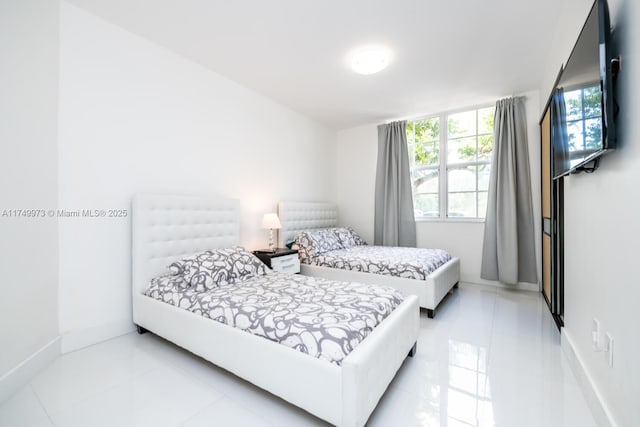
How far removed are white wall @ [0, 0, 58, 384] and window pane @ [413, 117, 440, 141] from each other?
438 centimetres

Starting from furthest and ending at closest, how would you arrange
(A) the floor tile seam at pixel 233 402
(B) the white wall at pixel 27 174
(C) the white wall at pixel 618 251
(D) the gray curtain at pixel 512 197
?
1. (D) the gray curtain at pixel 512 197
2. (B) the white wall at pixel 27 174
3. (A) the floor tile seam at pixel 233 402
4. (C) the white wall at pixel 618 251

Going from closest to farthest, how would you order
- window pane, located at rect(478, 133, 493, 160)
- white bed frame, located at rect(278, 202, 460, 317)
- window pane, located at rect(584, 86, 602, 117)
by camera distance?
window pane, located at rect(584, 86, 602, 117), white bed frame, located at rect(278, 202, 460, 317), window pane, located at rect(478, 133, 493, 160)

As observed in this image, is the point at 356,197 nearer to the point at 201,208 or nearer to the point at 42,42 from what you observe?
the point at 201,208

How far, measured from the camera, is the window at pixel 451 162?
13.4ft

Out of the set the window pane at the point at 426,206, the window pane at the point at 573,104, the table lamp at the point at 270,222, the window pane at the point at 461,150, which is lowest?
the table lamp at the point at 270,222

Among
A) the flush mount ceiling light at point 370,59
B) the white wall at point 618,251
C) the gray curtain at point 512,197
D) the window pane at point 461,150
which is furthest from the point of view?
the window pane at point 461,150

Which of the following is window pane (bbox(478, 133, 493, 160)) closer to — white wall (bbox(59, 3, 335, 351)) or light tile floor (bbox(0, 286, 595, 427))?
light tile floor (bbox(0, 286, 595, 427))

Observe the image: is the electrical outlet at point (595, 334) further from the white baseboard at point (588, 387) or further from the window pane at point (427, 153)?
the window pane at point (427, 153)

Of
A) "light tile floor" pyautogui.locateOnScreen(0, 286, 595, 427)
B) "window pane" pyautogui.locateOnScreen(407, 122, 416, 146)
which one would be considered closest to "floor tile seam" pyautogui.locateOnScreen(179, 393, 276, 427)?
"light tile floor" pyautogui.locateOnScreen(0, 286, 595, 427)

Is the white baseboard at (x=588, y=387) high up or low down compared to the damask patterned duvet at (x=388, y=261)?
down

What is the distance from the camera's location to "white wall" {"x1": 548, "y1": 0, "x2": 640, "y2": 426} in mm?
1077

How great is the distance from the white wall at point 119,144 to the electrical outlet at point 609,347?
3215 millimetres

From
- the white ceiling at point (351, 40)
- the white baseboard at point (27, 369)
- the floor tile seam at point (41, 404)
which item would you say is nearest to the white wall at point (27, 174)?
the white baseboard at point (27, 369)

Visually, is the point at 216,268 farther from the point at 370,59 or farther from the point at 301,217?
the point at 370,59
